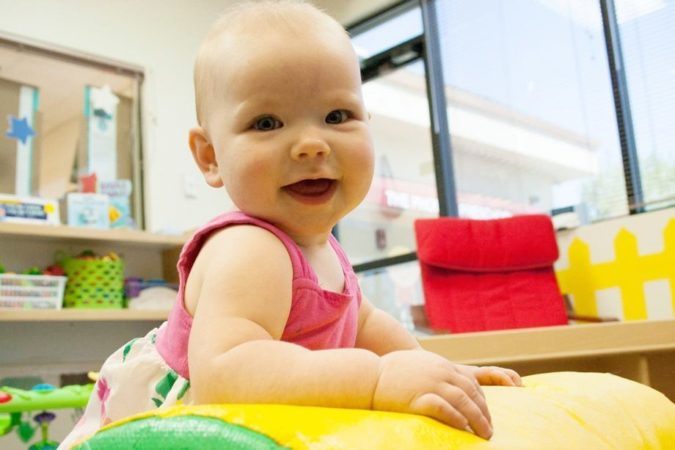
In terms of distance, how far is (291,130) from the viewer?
695mm

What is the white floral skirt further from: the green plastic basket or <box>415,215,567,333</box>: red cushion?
the green plastic basket

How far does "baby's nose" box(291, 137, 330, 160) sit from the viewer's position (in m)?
0.68

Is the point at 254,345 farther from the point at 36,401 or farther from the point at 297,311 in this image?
the point at 36,401

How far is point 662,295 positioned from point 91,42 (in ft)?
10.5

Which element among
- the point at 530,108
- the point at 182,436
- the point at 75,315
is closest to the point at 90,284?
the point at 75,315

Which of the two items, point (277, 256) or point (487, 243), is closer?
point (277, 256)

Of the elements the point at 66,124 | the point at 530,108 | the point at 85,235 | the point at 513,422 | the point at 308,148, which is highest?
the point at 66,124

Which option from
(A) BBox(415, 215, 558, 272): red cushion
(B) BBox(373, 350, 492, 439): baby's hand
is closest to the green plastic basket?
(A) BBox(415, 215, 558, 272): red cushion

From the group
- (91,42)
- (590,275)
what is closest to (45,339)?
(91,42)

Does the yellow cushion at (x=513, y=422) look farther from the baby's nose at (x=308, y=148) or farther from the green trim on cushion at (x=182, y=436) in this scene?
the baby's nose at (x=308, y=148)

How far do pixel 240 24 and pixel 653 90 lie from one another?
278 cm

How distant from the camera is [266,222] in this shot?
725mm

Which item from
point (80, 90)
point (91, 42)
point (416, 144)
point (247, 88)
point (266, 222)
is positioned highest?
point (91, 42)

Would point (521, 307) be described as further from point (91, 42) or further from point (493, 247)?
point (91, 42)
